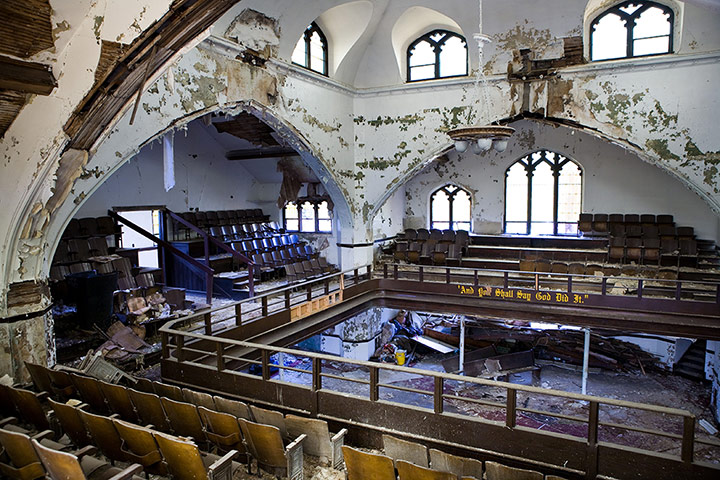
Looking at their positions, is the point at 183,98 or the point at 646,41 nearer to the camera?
the point at 183,98

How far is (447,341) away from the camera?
14.1 m

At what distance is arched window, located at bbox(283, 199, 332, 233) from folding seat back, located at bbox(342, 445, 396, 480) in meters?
11.9

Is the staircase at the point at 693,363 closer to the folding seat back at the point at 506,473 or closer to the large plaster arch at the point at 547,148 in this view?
the large plaster arch at the point at 547,148

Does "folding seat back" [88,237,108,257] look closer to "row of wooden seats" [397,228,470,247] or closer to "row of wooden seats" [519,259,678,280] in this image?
"row of wooden seats" [397,228,470,247]

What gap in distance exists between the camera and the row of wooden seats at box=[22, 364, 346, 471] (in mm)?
4359

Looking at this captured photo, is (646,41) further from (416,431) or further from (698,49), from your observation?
(416,431)

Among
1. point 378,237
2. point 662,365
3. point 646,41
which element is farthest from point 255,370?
point 646,41

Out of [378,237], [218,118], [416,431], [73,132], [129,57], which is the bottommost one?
[416,431]

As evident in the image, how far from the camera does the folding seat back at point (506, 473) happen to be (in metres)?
3.80

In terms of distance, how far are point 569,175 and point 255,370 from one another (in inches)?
425

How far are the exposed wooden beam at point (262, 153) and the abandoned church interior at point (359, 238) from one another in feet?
0.70

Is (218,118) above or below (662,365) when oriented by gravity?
above

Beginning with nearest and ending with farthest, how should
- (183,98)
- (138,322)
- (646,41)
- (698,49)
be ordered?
(183,98), (138,322), (698,49), (646,41)

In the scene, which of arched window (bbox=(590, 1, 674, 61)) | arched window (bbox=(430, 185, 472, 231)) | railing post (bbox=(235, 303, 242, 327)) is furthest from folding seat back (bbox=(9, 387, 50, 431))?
arched window (bbox=(430, 185, 472, 231))
